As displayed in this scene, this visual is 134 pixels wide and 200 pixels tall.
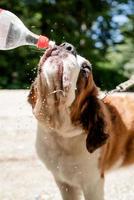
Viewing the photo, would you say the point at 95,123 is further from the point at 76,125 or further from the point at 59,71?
the point at 59,71

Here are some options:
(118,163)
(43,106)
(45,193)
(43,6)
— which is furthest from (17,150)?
(43,6)

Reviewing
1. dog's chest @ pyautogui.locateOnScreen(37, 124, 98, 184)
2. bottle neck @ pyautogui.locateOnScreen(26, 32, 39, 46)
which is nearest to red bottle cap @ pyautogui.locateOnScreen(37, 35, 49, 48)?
bottle neck @ pyautogui.locateOnScreen(26, 32, 39, 46)

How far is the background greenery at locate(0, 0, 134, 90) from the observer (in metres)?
14.1

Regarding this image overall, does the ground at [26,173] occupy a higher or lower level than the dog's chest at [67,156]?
lower

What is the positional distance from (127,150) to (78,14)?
1142 cm

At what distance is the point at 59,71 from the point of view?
3775mm

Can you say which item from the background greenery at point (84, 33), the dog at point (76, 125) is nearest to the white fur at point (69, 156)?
the dog at point (76, 125)

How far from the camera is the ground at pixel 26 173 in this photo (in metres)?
5.48

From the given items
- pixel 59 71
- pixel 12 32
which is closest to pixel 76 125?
pixel 59 71

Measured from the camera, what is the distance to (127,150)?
14.9ft

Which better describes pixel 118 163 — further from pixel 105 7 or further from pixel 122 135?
pixel 105 7

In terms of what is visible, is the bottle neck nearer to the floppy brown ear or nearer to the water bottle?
the water bottle

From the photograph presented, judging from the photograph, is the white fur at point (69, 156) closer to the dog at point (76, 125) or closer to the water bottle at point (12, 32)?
the dog at point (76, 125)

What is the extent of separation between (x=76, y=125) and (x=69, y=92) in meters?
0.30
